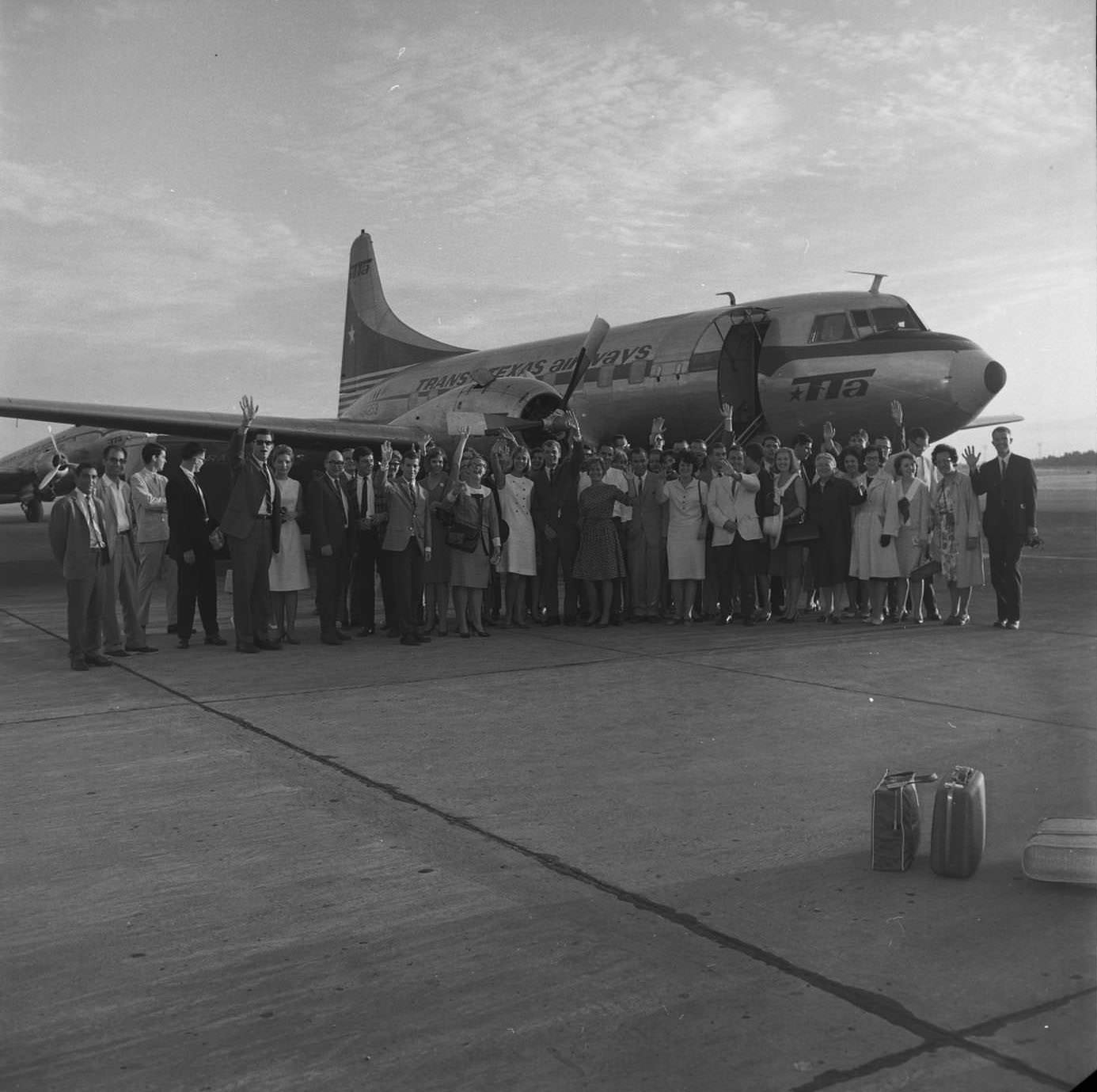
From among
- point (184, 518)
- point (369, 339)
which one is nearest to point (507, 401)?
point (184, 518)

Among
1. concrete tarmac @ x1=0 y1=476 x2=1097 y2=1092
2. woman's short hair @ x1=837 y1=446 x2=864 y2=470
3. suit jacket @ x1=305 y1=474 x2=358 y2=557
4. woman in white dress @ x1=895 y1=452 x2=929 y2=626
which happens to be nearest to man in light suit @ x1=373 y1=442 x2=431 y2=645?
suit jacket @ x1=305 y1=474 x2=358 y2=557

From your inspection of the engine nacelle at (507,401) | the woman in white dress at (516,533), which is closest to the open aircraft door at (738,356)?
the engine nacelle at (507,401)

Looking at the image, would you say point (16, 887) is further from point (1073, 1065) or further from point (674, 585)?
point (674, 585)

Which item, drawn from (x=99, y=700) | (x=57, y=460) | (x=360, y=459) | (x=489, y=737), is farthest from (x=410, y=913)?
(x=57, y=460)

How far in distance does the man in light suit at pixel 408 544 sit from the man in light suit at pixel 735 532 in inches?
108

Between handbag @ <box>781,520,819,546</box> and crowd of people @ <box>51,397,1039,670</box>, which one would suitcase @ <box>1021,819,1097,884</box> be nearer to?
crowd of people @ <box>51,397,1039,670</box>

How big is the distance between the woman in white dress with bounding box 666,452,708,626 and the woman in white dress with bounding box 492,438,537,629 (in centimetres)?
132

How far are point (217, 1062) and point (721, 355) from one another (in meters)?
13.5

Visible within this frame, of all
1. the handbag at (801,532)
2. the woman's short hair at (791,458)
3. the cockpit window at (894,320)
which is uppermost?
the cockpit window at (894,320)

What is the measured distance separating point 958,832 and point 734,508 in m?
6.85

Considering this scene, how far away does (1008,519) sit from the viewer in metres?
9.54

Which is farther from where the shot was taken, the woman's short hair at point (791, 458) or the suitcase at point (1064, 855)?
the woman's short hair at point (791, 458)

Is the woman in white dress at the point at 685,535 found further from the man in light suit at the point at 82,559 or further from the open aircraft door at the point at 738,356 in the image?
the man in light suit at the point at 82,559

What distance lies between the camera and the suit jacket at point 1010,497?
9508 millimetres
